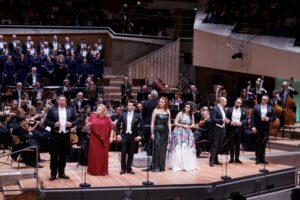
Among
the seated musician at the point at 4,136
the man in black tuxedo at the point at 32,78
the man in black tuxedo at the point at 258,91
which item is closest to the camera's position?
the seated musician at the point at 4,136

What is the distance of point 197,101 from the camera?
683 inches

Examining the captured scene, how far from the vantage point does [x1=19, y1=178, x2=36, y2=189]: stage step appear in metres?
10.1

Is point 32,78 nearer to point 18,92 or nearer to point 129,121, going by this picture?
point 18,92

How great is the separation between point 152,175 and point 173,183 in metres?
0.73

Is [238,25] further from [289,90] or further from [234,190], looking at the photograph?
[234,190]

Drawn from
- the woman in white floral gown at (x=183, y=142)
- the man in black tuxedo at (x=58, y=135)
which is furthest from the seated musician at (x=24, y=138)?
the woman in white floral gown at (x=183, y=142)

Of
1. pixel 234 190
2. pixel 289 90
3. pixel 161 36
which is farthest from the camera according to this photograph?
pixel 161 36

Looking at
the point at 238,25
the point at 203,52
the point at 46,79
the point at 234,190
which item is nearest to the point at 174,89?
the point at 203,52

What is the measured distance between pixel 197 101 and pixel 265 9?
14.1ft

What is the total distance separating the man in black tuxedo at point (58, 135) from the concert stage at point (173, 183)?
274mm

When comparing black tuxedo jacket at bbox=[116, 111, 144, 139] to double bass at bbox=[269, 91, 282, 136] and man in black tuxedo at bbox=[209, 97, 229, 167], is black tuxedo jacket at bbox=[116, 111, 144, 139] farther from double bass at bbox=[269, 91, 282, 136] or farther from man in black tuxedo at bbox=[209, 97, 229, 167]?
double bass at bbox=[269, 91, 282, 136]

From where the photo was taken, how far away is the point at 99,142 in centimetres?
1031

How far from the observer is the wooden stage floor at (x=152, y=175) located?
32.1ft

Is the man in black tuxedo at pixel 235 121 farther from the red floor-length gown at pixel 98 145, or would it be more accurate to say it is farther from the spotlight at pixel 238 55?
the spotlight at pixel 238 55
